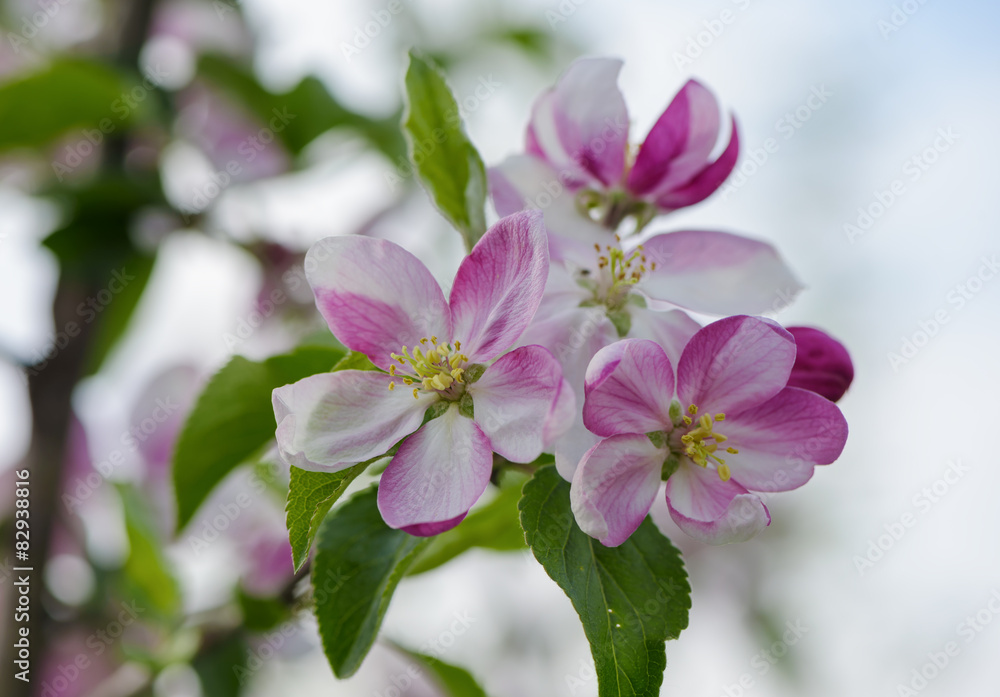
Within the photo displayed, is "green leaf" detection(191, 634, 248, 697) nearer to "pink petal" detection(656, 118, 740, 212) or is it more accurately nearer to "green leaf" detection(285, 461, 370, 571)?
"green leaf" detection(285, 461, 370, 571)

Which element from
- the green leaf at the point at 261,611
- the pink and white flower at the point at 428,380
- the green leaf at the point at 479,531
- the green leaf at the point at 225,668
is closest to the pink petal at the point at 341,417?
the pink and white flower at the point at 428,380

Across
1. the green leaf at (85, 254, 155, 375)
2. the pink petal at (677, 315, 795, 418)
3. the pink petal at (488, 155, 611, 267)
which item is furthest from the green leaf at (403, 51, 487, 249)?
the green leaf at (85, 254, 155, 375)

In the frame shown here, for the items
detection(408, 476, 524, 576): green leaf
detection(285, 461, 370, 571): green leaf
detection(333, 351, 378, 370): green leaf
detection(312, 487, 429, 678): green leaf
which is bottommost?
detection(408, 476, 524, 576): green leaf

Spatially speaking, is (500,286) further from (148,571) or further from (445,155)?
(148,571)

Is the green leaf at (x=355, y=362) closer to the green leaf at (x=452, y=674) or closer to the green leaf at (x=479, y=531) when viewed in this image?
the green leaf at (x=479, y=531)

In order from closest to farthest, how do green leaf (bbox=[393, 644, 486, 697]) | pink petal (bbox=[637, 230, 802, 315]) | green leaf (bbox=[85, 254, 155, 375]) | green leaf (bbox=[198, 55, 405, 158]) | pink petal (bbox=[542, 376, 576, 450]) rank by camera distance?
pink petal (bbox=[542, 376, 576, 450]) < pink petal (bbox=[637, 230, 802, 315]) < green leaf (bbox=[393, 644, 486, 697]) < green leaf (bbox=[85, 254, 155, 375]) < green leaf (bbox=[198, 55, 405, 158])
